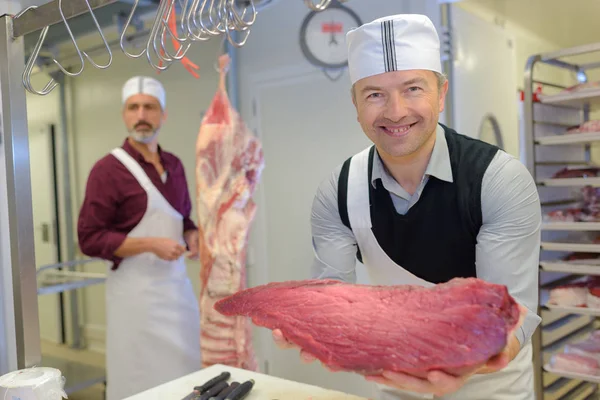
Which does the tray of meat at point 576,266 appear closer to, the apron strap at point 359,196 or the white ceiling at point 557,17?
the white ceiling at point 557,17

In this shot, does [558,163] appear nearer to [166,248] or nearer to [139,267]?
[166,248]

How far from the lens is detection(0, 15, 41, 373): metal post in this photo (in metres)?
1.58

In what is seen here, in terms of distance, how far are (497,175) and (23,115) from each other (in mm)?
1383

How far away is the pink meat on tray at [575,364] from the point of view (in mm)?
2738

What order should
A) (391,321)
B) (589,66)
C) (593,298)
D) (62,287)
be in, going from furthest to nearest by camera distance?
(62,287) → (589,66) → (593,298) → (391,321)

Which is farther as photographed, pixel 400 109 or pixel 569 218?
pixel 569 218

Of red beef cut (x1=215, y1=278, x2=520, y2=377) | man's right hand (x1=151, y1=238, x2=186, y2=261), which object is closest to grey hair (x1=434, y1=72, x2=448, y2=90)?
red beef cut (x1=215, y1=278, x2=520, y2=377)

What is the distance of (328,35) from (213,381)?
7.40 feet

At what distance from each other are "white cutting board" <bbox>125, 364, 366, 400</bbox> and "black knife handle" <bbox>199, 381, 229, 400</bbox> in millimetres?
83

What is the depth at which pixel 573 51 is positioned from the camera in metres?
2.78

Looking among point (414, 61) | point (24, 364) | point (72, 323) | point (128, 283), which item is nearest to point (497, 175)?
point (414, 61)

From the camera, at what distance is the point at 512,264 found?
152cm

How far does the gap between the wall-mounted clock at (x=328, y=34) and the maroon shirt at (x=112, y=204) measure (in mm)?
1163

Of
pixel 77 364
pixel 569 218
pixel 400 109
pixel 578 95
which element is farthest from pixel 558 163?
pixel 77 364
